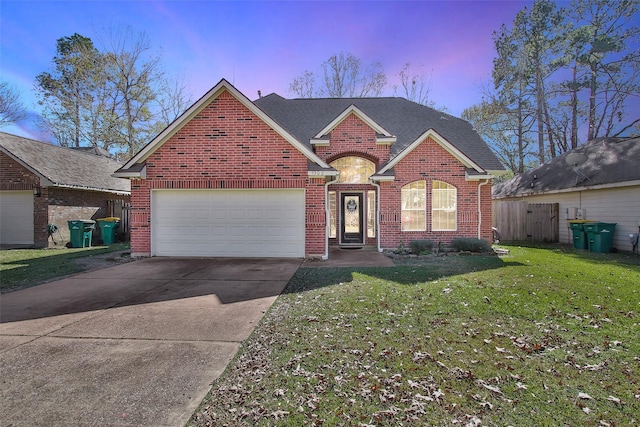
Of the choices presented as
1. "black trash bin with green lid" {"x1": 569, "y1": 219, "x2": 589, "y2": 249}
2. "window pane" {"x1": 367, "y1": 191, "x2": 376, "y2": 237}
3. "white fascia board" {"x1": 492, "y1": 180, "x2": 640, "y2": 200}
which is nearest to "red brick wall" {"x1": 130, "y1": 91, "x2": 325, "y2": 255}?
"window pane" {"x1": 367, "y1": 191, "x2": 376, "y2": 237}

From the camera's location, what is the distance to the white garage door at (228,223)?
1027cm

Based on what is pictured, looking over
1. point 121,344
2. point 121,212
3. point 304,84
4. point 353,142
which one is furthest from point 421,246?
point 304,84

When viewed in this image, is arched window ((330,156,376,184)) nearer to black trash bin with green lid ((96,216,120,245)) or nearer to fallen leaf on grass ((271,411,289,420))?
black trash bin with green lid ((96,216,120,245))

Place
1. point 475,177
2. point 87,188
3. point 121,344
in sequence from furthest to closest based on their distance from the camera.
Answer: point 87,188
point 475,177
point 121,344

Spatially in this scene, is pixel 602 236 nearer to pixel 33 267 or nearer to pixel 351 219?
pixel 351 219

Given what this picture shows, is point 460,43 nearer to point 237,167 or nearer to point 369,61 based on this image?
point 237,167

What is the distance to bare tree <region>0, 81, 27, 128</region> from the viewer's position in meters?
24.8

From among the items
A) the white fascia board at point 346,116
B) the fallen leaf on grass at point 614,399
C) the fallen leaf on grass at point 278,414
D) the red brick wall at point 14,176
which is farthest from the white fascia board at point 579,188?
the red brick wall at point 14,176

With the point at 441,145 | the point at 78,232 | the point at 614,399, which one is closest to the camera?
the point at 614,399

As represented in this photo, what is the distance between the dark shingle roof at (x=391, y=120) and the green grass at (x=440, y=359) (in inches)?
340

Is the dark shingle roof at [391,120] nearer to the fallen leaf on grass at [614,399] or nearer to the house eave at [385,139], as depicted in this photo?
the house eave at [385,139]

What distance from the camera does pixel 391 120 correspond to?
15.7 meters

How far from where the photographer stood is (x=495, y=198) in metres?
21.2

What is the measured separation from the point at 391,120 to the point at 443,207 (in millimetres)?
5547
